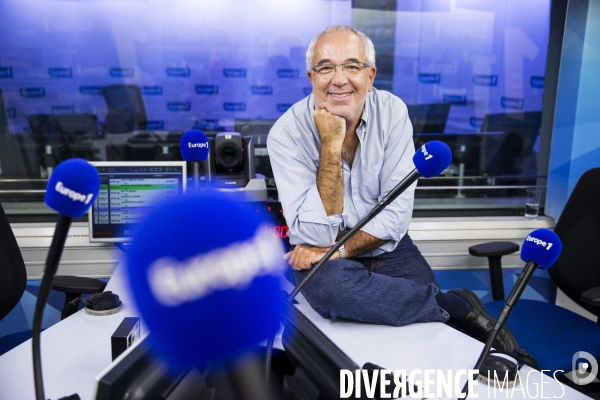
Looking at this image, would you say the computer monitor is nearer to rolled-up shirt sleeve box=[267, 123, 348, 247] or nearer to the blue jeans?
rolled-up shirt sleeve box=[267, 123, 348, 247]

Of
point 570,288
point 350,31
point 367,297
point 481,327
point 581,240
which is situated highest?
point 350,31

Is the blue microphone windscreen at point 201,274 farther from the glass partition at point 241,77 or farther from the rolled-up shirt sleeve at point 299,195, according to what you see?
the glass partition at point 241,77

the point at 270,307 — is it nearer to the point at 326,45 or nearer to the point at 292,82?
the point at 326,45

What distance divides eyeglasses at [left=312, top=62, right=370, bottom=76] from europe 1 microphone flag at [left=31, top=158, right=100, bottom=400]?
156 cm

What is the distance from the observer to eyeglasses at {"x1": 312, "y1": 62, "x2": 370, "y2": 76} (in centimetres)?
199

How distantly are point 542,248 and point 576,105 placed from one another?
2.49 meters

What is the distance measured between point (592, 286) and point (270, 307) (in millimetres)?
2294

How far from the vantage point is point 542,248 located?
2.94 ft

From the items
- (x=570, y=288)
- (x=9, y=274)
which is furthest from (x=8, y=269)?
(x=570, y=288)

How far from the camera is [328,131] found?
1990 mm

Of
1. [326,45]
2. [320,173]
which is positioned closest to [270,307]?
[320,173]

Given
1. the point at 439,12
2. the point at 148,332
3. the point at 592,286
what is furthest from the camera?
the point at 439,12

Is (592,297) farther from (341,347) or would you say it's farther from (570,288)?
(341,347)

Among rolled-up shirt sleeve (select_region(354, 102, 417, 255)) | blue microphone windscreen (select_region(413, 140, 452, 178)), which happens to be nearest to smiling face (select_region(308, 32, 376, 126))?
rolled-up shirt sleeve (select_region(354, 102, 417, 255))
